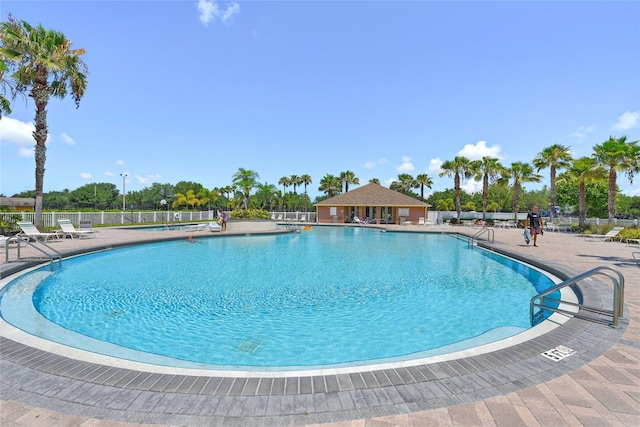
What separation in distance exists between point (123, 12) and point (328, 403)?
46.9 feet

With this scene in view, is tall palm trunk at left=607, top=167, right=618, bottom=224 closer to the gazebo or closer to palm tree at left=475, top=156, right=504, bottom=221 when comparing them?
palm tree at left=475, top=156, right=504, bottom=221

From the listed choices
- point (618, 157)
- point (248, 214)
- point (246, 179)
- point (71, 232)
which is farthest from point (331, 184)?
point (71, 232)

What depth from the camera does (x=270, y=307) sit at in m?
6.28

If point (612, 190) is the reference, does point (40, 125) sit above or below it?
above

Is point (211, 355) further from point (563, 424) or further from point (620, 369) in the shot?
point (620, 369)

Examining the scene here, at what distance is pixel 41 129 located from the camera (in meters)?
15.7

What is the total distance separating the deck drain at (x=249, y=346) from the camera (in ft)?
14.6

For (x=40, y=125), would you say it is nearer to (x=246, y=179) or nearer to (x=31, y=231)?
(x=31, y=231)

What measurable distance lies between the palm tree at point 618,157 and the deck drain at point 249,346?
2715cm

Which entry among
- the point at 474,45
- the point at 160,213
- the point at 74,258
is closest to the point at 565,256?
the point at 474,45

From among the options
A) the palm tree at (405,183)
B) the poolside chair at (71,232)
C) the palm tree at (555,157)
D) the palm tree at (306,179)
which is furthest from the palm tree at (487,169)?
the poolside chair at (71,232)

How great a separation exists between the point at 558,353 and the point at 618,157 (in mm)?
25359

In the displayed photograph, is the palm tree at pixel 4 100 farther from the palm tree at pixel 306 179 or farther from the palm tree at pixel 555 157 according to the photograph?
the palm tree at pixel 306 179

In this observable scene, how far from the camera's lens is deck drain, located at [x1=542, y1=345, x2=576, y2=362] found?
338 centimetres
